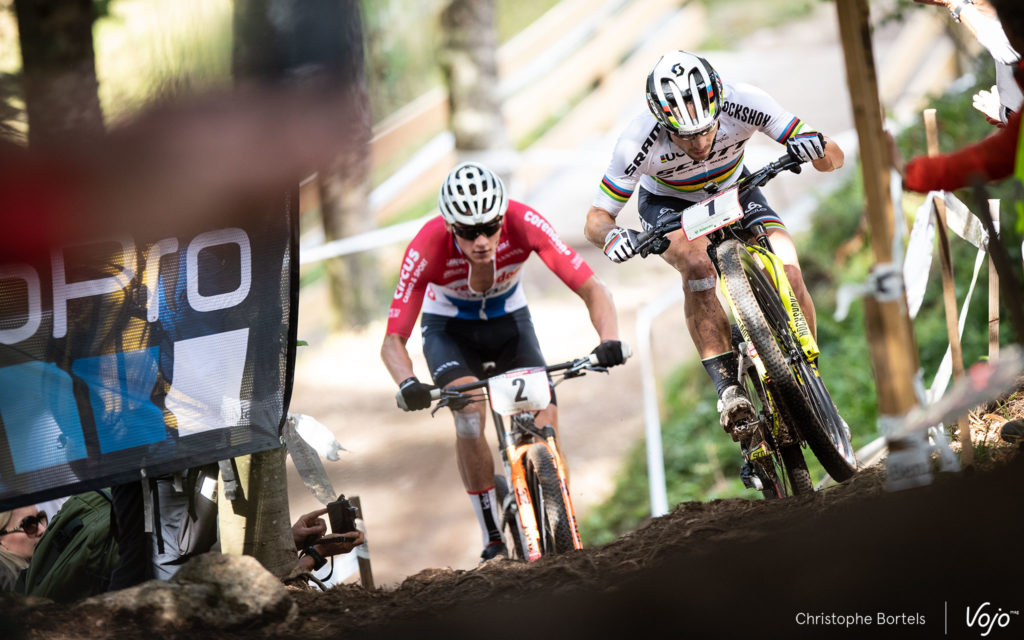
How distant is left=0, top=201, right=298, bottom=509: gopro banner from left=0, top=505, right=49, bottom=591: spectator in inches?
43.1

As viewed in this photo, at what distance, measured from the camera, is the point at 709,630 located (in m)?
3.53

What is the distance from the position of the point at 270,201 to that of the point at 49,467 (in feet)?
4.57

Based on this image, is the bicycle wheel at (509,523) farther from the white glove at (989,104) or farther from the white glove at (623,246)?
the white glove at (989,104)

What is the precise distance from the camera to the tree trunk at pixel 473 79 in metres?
13.5

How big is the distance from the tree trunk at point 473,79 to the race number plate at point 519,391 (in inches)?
341

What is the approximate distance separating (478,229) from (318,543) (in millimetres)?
1760

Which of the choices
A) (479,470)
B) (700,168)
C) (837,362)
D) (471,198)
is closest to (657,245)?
(700,168)

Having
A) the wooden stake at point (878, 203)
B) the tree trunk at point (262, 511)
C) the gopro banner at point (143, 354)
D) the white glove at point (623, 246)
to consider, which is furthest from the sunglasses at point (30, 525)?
the wooden stake at point (878, 203)

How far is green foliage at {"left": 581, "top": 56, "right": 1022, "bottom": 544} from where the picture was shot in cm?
918

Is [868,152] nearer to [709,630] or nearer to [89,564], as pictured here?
[709,630]

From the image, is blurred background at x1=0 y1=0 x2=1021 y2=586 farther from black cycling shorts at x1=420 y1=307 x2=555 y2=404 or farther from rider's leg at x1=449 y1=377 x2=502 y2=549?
rider's leg at x1=449 y1=377 x2=502 y2=549

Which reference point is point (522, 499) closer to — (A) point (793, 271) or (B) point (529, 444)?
(B) point (529, 444)

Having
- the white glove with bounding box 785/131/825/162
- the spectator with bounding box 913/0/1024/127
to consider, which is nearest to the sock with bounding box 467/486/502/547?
the white glove with bounding box 785/131/825/162

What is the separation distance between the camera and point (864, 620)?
11.2 ft
